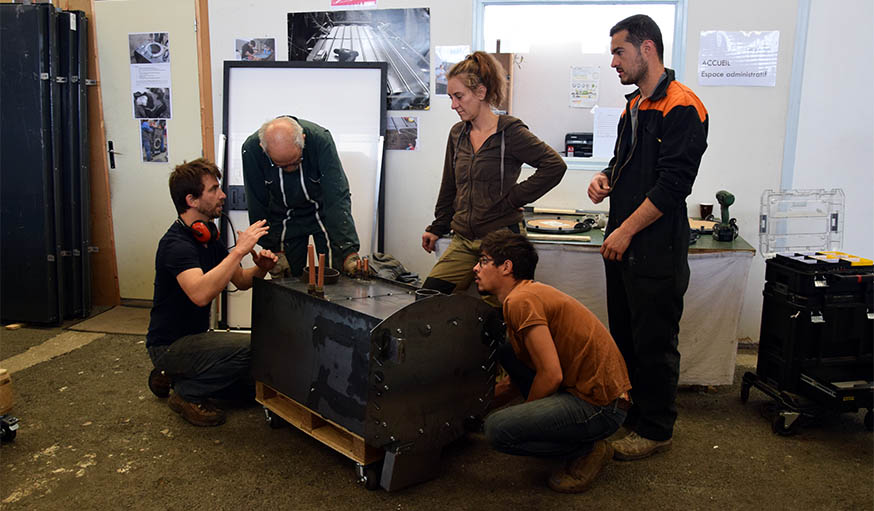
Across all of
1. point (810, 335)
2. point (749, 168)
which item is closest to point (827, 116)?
point (749, 168)

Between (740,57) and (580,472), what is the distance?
264 cm

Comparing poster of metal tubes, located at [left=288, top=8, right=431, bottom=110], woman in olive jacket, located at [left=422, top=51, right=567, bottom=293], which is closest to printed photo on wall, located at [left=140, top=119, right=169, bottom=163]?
poster of metal tubes, located at [left=288, top=8, right=431, bottom=110]

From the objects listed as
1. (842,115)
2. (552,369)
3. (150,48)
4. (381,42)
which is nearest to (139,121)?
(150,48)

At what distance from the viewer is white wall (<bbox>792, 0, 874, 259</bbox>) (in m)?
3.79

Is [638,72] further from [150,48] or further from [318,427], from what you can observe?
[150,48]

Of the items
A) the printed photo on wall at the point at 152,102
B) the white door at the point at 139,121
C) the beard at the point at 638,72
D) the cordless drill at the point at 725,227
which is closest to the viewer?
the beard at the point at 638,72

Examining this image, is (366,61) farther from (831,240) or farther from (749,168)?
(831,240)

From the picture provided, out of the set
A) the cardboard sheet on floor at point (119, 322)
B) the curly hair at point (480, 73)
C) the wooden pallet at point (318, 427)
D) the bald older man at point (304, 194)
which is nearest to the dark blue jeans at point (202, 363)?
the wooden pallet at point (318, 427)

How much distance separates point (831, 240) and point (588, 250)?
167cm

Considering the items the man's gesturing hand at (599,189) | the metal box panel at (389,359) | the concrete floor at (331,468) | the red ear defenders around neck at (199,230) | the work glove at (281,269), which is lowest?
the concrete floor at (331,468)

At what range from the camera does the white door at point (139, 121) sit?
462 cm

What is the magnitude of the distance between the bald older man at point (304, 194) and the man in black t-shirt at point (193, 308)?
10.0 inches

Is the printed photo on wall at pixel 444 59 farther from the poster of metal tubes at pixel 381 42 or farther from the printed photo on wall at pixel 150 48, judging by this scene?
the printed photo on wall at pixel 150 48

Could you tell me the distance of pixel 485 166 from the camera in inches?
117
